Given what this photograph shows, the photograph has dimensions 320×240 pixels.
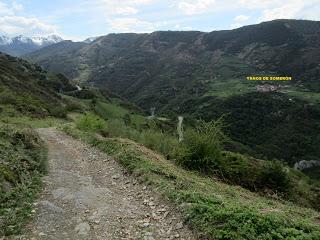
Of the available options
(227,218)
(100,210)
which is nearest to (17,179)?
(100,210)

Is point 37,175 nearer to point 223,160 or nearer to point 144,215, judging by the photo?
point 144,215

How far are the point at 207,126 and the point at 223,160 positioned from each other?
2.01 meters

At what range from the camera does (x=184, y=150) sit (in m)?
20.2

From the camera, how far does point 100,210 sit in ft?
38.9

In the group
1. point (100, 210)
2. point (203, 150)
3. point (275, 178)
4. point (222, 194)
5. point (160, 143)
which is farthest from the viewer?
point (160, 143)

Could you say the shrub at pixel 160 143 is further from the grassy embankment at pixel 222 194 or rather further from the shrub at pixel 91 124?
the shrub at pixel 91 124

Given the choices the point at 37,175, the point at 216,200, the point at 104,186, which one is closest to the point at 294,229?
the point at 216,200

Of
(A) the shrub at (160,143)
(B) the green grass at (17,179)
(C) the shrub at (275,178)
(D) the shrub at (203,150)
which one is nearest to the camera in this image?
(B) the green grass at (17,179)

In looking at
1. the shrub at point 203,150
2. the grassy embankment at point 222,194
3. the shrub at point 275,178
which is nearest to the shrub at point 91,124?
the grassy embankment at point 222,194

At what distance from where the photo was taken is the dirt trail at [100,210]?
10188 mm

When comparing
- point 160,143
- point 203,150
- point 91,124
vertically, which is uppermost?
point 203,150

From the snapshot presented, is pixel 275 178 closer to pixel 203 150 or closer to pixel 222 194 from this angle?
pixel 203 150

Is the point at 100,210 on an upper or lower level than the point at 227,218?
lower

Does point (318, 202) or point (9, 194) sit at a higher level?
point (9, 194)
